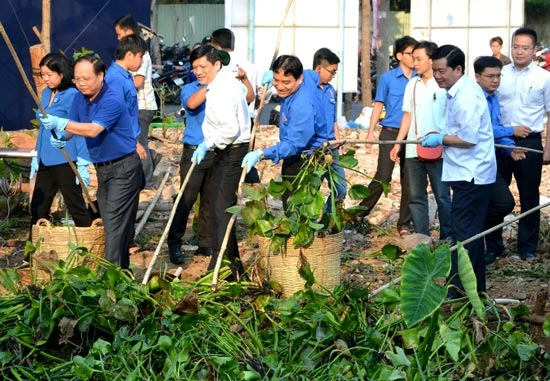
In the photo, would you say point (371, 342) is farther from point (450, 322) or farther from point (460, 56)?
point (460, 56)

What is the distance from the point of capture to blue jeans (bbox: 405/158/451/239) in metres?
8.34

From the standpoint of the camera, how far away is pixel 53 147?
300 inches

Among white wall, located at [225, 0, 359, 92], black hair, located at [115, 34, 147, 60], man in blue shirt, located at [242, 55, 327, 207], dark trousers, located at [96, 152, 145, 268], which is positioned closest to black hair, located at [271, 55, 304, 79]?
man in blue shirt, located at [242, 55, 327, 207]

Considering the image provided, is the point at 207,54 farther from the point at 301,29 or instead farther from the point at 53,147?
the point at 301,29

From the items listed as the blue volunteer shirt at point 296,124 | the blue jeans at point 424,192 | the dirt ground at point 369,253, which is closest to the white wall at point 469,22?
the dirt ground at point 369,253

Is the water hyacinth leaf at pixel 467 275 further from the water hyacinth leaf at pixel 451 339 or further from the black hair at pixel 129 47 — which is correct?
the black hair at pixel 129 47

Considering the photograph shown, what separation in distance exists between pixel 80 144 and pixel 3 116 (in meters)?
7.27

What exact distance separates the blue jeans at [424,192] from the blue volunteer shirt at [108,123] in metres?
2.56

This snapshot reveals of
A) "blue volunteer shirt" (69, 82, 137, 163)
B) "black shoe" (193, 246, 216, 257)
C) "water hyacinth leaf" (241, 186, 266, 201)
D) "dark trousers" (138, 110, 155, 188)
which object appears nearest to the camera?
"water hyacinth leaf" (241, 186, 266, 201)

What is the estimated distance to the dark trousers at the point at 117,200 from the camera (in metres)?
6.82

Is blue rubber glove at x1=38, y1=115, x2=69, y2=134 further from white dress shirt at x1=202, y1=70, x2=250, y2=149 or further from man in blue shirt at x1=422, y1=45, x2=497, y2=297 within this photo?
man in blue shirt at x1=422, y1=45, x2=497, y2=297

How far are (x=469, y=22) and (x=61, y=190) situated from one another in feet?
36.2

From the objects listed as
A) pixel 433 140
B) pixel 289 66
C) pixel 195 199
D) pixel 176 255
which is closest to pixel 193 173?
pixel 195 199

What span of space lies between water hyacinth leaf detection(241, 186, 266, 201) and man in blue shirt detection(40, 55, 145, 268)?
0.81 metres
